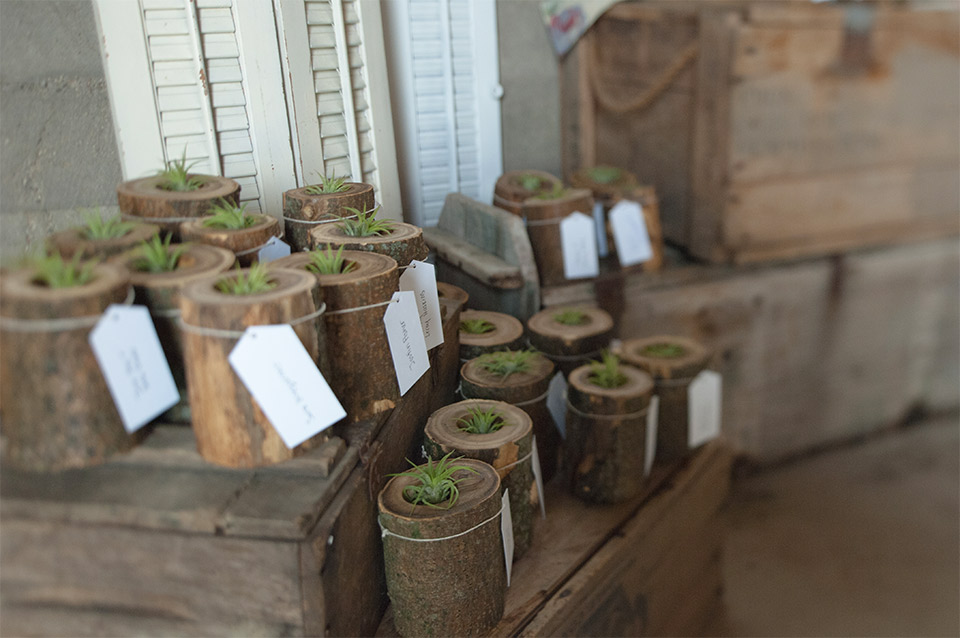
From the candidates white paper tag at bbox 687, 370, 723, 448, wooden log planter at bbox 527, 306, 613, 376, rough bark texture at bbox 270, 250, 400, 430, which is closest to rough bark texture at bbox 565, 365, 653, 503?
wooden log planter at bbox 527, 306, 613, 376

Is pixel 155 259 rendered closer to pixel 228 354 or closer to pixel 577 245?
pixel 228 354

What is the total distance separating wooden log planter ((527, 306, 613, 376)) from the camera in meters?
2.20

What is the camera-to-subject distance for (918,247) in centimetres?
356

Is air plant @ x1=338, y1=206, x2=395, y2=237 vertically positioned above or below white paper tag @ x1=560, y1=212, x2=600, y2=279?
above

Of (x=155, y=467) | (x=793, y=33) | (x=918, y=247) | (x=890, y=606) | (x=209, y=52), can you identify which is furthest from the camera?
(x=918, y=247)

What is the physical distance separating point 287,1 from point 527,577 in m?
1.66

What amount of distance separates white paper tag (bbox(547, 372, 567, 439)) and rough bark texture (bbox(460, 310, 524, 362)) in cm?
15

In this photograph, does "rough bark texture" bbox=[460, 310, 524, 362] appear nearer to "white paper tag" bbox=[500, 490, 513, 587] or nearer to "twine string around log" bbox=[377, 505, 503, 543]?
"white paper tag" bbox=[500, 490, 513, 587]

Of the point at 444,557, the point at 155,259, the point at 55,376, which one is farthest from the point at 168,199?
the point at 444,557

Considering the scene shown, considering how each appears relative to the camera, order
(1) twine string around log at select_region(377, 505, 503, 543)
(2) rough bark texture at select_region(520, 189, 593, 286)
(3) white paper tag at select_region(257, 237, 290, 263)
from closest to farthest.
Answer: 1. (1) twine string around log at select_region(377, 505, 503, 543)
2. (3) white paper tag at select_region(257, 237, 290, 263)
3. (2) rough bark texture at select_region(520, 189, 593, 286)

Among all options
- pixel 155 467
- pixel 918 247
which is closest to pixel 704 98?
pixel 918 247

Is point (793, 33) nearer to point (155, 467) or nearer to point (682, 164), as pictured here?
point (682, 164)

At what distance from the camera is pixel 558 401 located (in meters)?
2.08

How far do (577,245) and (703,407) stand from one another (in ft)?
2.33
